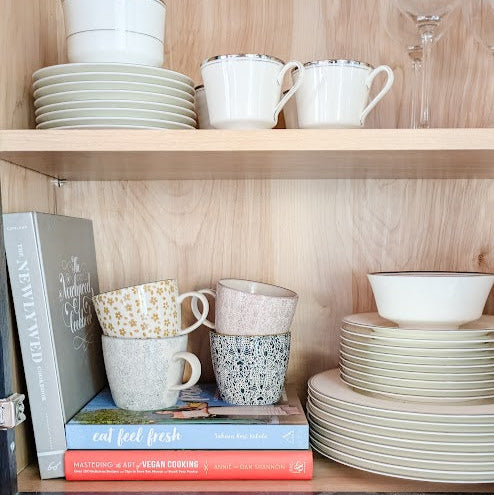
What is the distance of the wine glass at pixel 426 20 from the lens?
91 cm

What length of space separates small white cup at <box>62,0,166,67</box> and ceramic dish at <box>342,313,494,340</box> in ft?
1.49

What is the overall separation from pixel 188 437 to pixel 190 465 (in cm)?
3

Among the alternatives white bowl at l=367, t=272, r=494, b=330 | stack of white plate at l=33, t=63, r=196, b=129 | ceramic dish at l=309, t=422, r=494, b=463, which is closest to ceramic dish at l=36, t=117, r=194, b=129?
stack of white plate at l=33, t=63, r=196, b=129

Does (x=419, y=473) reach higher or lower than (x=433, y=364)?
lower

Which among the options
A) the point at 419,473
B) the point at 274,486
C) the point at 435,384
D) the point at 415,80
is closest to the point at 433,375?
the point at 435,384

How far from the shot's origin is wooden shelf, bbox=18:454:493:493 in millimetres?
800

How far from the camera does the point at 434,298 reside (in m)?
0.84

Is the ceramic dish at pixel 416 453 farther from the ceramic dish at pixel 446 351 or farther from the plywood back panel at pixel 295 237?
the plywood back panel at pixel 295 237

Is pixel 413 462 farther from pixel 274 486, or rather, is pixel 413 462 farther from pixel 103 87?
pixel 103 87

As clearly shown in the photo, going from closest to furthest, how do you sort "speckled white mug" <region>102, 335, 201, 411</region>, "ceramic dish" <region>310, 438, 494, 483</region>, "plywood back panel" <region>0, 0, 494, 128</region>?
1. "ceramic dish" <region>310, 438, 494, 483</region>
2. "speckled white mug" <region>102, 335, 201, 411</region>
3. "plywood back panel" <region>0, 0, 494, 128</region>

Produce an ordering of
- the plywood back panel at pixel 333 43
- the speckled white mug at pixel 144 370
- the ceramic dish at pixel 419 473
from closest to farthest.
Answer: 1. the ceramic dish at pixel 419 473
2. the speckled white mug at pixel 144 370
3. the plywood back panel at pixel 333 43

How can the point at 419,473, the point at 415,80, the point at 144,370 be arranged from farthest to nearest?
the point at 415,80, the point at 144,370, the point at 419,473

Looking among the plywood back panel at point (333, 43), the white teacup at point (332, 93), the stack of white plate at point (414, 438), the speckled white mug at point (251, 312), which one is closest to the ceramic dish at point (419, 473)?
the stack of white plate at point (414, 438)

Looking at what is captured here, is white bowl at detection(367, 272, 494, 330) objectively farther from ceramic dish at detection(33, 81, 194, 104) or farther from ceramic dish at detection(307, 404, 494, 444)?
ceramic dish at detection(33, 81, 194, 104)
